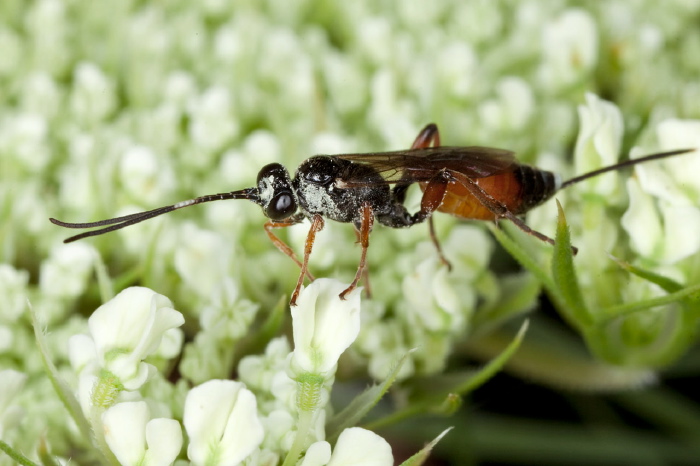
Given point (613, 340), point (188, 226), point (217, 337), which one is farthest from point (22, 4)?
point (613, 340)

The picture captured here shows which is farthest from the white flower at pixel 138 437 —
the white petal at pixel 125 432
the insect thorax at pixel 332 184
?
the insect thorax at pixel 332 184

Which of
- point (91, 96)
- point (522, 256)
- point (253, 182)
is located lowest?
point (522, 256)

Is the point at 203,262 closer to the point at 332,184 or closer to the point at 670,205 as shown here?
the point at 332,184

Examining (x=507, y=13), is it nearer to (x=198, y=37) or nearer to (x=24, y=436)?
(x=198, y=37)

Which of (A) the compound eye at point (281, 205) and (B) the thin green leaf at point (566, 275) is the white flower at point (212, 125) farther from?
(B) the thin green leaf at point (566, 275)

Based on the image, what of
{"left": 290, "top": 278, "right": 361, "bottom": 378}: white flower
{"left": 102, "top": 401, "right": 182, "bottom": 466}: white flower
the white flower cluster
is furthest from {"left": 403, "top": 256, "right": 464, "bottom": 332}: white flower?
{"left": 102, "top": 401, "right": 182, "bottom": 466}: white flower

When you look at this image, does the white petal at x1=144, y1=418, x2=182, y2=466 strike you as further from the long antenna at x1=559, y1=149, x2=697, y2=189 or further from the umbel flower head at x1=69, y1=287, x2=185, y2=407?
the long antenna at x1=559, y1=149, x2=697, y2=189

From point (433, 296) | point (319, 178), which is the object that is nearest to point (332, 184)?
point (319, 178)
